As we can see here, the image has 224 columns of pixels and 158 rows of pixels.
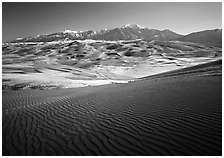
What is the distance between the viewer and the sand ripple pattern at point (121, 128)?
18.0 feet

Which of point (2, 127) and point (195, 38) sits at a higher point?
point (195, 38)

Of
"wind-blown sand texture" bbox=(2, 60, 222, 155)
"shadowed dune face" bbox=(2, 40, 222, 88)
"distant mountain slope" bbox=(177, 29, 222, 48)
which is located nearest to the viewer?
"wind-blown sand texture" bbox=(2, 60, 222, 155)

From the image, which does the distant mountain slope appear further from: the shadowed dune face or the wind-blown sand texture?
the wind-blown sand texture

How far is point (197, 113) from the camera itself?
7.65 metres

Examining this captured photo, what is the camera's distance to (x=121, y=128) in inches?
276

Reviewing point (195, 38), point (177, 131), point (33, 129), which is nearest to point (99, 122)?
point (33, 129)

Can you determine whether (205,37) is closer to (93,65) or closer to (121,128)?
(93,65)

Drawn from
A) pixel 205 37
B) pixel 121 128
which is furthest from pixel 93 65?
pixel 205 37

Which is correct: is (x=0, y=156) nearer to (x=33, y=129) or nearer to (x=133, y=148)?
(x=33, y=129)

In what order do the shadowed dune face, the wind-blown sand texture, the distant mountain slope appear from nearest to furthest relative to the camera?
the wind-blown sand texture, the shadowed dune face, the distant mountain slope

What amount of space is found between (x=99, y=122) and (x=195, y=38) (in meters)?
200

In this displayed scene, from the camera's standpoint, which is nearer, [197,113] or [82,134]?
[82,134]

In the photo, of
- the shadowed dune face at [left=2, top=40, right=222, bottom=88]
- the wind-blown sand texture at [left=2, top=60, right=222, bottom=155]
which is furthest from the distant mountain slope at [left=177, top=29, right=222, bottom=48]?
the wind-blown sand texture at [left=2, top=60, right=222, bottom=155]

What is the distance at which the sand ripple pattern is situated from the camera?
5.49m
